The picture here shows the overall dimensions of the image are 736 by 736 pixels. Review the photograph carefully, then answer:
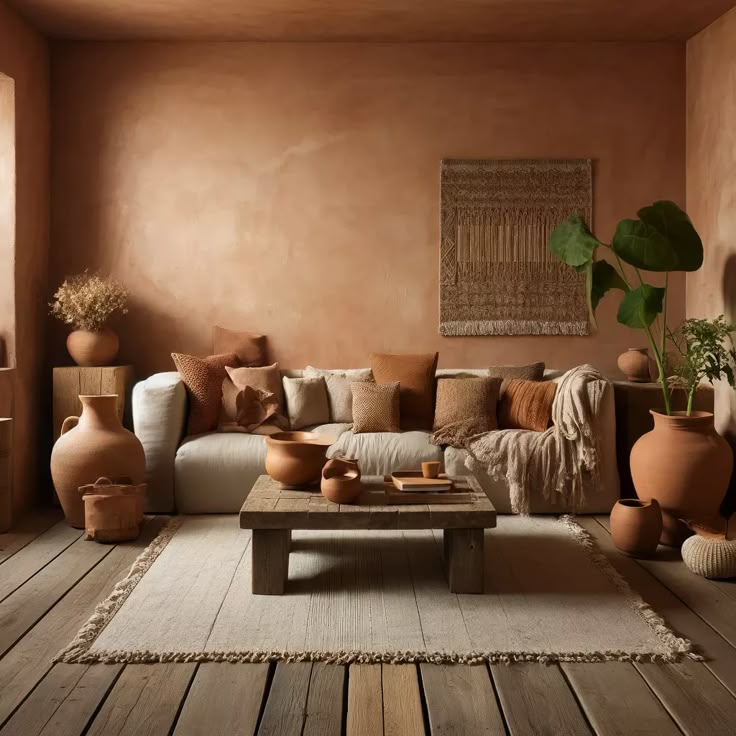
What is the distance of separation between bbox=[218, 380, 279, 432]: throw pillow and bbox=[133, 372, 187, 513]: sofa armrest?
28cm

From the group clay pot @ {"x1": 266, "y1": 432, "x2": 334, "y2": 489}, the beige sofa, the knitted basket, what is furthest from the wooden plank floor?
the beige sofa

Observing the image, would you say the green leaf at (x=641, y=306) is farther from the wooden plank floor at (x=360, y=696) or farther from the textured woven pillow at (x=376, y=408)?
the wooden plank floor at (x=360, y=696)

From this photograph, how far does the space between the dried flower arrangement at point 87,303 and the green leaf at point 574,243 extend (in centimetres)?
270

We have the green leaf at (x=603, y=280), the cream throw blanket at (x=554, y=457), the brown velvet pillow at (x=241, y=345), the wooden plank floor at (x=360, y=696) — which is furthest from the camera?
the brown velvet pillow at (x=241, y=345)

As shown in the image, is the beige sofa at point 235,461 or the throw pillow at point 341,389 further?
the throw pillow at point 341,389

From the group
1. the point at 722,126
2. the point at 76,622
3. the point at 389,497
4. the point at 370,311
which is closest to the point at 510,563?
the point at 389,497

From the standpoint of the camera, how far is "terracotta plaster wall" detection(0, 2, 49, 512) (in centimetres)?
475

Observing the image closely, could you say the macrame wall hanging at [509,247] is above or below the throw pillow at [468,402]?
above

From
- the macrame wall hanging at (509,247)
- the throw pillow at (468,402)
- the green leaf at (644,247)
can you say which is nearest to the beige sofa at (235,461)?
the throw pillow at (468,402)

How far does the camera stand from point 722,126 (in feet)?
16.4

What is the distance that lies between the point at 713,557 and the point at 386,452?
1783mm

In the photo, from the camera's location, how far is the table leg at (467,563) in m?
3.26

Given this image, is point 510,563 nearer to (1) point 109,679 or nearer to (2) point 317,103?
(1) point 109,679

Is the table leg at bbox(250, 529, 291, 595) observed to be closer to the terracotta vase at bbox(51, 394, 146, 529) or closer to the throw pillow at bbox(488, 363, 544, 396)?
the terracotta vase at bbox(51, 394, 146, 529)
